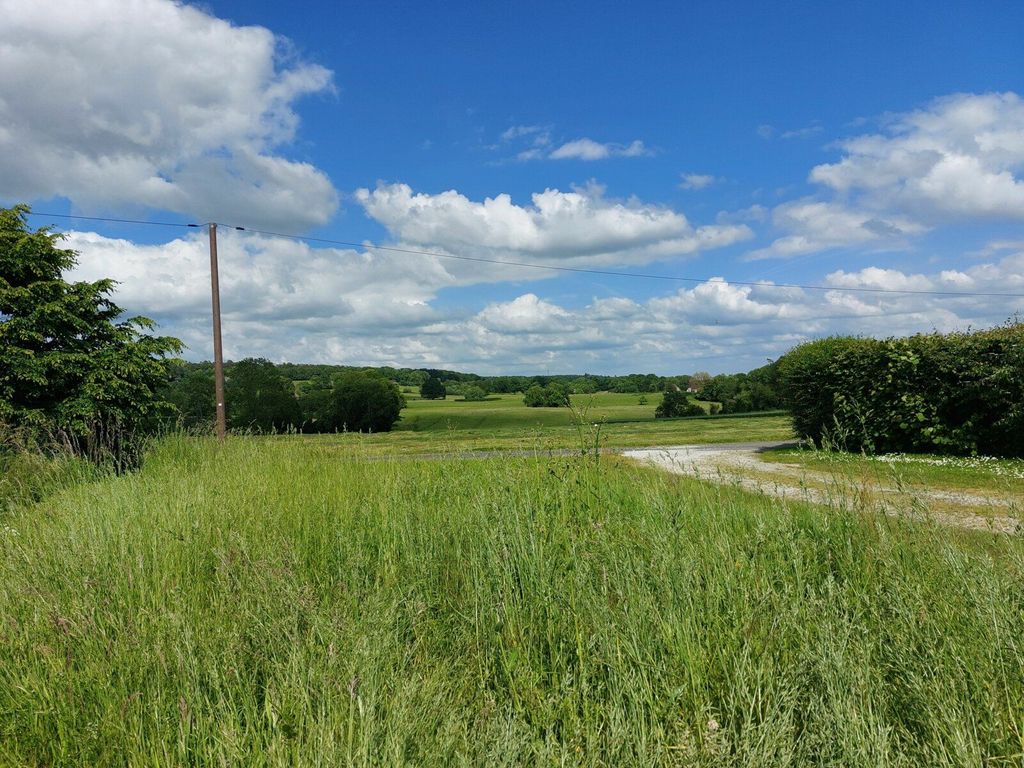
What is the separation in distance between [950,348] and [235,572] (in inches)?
622

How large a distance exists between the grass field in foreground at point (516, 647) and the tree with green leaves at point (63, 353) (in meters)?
9.30

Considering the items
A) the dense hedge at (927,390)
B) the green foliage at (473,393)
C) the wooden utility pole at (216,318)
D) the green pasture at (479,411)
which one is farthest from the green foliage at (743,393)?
the wooden utility pole at (216,318)

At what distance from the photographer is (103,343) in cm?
1381

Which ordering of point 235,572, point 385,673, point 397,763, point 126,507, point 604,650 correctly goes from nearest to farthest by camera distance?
point 397,763 < point 385,673 < point 604,650 < point 235,572 < point 126,507

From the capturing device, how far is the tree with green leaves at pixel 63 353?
40.7 ft

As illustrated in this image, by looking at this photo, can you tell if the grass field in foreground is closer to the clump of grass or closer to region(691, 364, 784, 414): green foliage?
the clump of grass

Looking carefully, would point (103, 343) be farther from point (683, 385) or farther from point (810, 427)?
point (683, 385)

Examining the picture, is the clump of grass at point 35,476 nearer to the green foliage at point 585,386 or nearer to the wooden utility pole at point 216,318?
the green foliage at point 585,386

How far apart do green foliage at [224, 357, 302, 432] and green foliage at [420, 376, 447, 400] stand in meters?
10.5

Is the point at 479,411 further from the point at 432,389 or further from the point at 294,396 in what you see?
the point at 432,389

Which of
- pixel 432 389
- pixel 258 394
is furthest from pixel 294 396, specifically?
pixel 432 389

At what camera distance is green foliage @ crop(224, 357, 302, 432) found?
27.8 metres

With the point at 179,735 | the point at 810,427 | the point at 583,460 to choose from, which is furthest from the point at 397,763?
the point at 810,427

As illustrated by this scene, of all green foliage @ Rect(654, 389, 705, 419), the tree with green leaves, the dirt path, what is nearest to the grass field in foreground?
the dirt path
